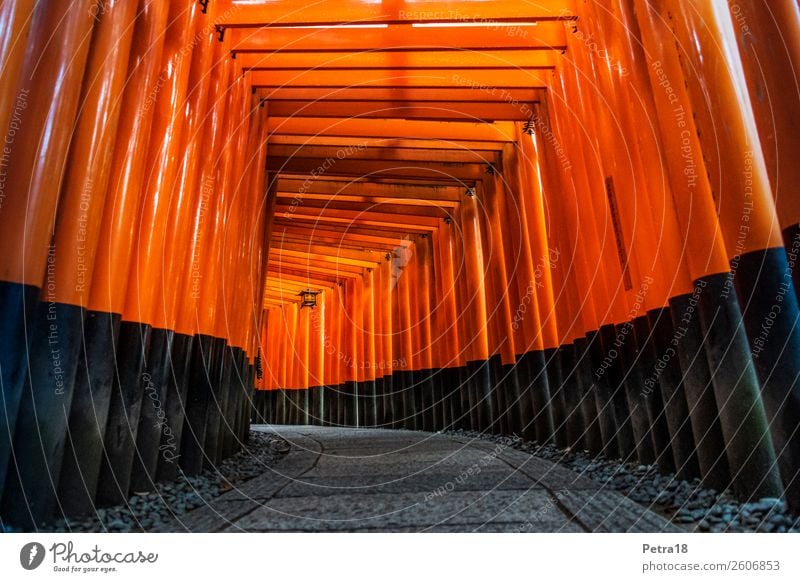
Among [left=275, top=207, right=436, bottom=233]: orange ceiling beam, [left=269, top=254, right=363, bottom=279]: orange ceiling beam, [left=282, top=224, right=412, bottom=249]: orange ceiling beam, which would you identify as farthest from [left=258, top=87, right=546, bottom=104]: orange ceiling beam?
[left=269, top=254, right=363, bottom=279]: orange ceiling beam

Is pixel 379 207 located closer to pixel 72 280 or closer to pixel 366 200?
pixel 366 200

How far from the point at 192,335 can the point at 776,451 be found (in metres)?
4.38

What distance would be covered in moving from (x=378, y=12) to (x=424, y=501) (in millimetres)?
5319

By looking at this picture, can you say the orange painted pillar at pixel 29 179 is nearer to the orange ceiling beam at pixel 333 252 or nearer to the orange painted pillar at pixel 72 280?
the orange painted pillar at pixel 72 280

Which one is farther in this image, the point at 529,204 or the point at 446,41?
the point at 529,204

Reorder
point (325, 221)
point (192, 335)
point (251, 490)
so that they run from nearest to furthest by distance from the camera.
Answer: point (251, 490) → point (192, 335) → point (325, 221)

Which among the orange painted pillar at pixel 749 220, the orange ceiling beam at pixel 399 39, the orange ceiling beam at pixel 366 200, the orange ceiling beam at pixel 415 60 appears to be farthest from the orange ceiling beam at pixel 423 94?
the orange painted pillar at pixel 749 220

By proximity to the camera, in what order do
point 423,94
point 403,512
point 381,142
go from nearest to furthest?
point 403,512 → point 423,94 → point 381,142

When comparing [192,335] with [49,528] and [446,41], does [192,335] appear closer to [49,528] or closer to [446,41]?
[49,528]

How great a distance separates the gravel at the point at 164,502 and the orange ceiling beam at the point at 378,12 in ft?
16.1

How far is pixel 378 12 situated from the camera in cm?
572

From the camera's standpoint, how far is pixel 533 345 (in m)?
6.94

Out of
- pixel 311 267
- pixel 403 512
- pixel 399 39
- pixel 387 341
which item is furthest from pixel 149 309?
pixel 311 267
